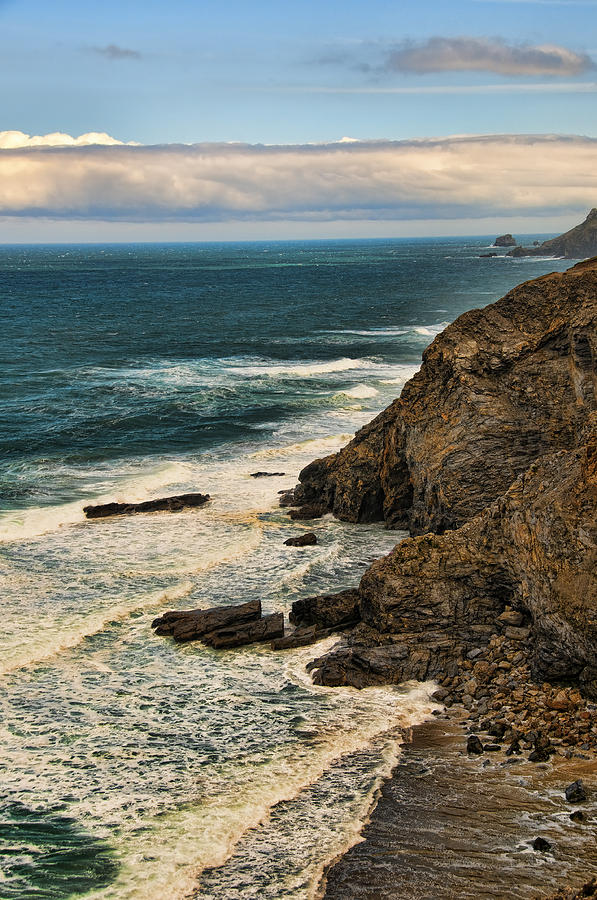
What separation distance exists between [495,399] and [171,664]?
540 inches

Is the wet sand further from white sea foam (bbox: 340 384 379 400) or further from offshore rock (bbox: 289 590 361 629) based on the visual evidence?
white sea foam (bbox: 340 384 379 400)

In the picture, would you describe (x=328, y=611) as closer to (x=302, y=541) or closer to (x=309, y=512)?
(x=302, y=541)

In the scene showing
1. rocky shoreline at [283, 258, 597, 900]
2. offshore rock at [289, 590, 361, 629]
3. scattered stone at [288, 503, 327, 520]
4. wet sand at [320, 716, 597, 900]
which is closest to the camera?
wet sand at [320, 716, 597, 900]

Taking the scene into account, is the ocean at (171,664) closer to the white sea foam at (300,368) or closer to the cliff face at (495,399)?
the white sea foam at (300,368)

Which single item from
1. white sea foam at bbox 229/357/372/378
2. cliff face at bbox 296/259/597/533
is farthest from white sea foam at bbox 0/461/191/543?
white sea foam at bbox 229/357/372/378

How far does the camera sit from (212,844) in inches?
605

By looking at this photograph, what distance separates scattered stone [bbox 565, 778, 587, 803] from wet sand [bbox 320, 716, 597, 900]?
9cm

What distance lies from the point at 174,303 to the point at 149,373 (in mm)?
64637

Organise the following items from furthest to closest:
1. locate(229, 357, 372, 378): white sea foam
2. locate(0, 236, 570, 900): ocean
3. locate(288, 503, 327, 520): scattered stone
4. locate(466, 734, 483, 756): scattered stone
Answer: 1. locate(229, 357, 372, 378): white sea foam
2. locate(288, 503, 327, 520): scattered stone
3. locate(466, 734, 483, 756): scattered stone
4. locate(0, 236, 570, 900): ocean

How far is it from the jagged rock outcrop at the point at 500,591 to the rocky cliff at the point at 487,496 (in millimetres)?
34

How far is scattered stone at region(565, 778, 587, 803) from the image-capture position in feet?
51.5

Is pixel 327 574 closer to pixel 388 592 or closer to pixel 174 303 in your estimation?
pixel 388 592

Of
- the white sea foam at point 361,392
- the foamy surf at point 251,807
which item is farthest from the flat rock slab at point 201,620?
the white sea foam at point 361,392

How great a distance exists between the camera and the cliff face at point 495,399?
91.6 ft
